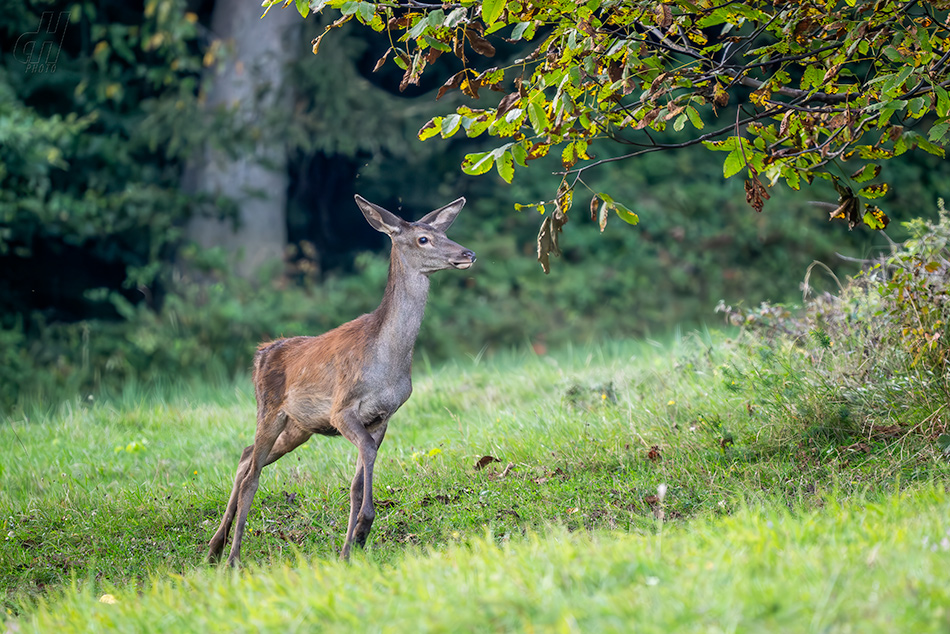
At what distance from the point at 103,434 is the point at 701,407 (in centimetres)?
556

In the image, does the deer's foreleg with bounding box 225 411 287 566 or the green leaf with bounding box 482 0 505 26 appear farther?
the deer's foreleg with bounding box 225 411 287 566

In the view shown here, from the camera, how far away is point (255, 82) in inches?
547

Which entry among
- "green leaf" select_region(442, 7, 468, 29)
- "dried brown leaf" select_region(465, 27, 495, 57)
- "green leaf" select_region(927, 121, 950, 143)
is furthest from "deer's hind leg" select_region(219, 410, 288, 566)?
"green leaf" select_region(927, 121, 950, 143)

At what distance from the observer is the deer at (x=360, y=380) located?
5.48 meters

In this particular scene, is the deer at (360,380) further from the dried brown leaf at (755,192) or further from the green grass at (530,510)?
the dried brown leaf at (755,192)

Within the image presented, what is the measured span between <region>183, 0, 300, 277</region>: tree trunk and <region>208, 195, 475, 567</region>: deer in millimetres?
8413

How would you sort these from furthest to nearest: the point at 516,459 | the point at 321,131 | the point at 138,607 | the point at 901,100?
the point at 321,131
the point at 516,459
the point at 901,100
the point at 138,607

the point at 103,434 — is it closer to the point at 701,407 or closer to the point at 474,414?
the point at 474,414

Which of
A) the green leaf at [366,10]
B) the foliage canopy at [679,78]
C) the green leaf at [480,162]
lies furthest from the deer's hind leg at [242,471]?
the green leaf at [366,10]

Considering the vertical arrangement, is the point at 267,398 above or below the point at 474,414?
above

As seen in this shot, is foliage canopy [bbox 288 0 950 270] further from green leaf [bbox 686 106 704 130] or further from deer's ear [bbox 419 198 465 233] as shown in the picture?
deer's ear [bbox 419 198 465 233]

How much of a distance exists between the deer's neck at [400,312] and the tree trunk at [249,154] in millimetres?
8696

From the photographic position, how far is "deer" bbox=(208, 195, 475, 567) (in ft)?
18.0

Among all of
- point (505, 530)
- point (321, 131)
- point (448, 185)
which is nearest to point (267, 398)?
point (505, 530)
